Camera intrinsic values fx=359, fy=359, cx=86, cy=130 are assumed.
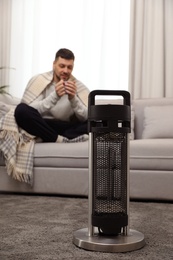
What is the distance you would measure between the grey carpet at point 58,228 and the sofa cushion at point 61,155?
202 mm

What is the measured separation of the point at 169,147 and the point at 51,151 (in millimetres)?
666

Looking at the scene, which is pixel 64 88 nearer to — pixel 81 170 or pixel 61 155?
pixel 61 155

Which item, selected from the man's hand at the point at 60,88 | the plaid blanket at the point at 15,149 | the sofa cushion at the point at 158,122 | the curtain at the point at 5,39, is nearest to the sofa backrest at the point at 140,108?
the sofa cushion at the point at 158,122

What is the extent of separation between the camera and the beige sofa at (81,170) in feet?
6.24

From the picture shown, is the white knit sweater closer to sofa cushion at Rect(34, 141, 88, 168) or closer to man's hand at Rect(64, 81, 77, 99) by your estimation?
man's hand at Rect(64, 81, 77, 99)

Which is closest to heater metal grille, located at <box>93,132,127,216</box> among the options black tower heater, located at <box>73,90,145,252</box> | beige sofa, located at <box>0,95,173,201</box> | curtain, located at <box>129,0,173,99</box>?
black tower heater, located at <box>73,90,145,252</box>

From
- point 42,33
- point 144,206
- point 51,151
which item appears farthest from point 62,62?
point 42,33

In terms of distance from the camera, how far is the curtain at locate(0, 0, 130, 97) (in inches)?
136

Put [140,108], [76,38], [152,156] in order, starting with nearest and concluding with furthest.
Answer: [152,156], [140,108], [76,38]

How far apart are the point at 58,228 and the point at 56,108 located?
3.94 feet

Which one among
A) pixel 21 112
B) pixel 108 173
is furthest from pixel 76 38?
pixel 108 173

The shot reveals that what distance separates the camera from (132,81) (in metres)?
3.35

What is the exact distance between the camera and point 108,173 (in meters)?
1.04

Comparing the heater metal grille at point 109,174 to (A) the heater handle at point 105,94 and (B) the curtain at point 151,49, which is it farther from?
(B) the curtain at point 151,49
